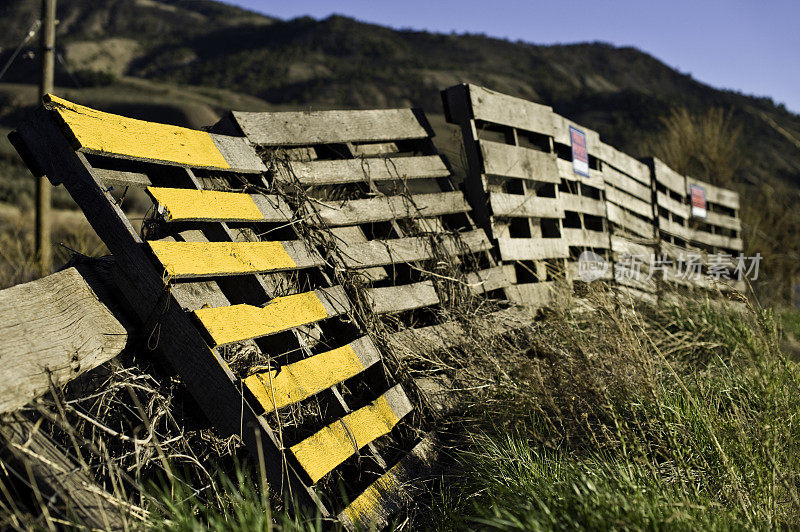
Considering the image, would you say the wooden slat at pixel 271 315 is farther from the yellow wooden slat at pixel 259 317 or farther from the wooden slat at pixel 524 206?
the wooden slat at pixel 524 206

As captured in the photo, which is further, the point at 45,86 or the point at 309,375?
the point at 45,86

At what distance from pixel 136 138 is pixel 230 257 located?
0.62 m

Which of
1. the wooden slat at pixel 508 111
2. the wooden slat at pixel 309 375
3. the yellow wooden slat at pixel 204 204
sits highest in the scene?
the wooden slat at pixel 508 111

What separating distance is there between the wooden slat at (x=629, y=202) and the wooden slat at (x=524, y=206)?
1.30 m

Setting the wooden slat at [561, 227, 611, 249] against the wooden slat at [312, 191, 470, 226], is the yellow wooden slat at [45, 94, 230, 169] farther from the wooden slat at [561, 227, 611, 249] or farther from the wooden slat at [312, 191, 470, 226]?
the wooden slat at [561, 227, 611, 249]

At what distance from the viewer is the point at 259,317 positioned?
2.45 meters

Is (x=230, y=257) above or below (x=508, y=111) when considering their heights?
below

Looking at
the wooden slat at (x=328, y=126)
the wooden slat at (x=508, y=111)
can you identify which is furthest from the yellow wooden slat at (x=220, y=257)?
the wooden slat at (x=508, y=111)

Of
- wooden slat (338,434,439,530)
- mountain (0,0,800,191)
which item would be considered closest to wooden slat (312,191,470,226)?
wooden slat (338,434,439,530)

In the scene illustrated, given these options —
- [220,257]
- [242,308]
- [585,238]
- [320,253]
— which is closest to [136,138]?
[220,257]

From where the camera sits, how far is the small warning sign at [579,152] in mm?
5293

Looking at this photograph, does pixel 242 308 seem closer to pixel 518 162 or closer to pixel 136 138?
pixel 136 138

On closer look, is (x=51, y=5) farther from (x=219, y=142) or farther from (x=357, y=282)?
(x=357, y=282)

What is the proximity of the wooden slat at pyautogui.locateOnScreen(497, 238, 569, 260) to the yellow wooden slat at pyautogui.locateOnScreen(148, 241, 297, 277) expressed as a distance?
1830 mm
